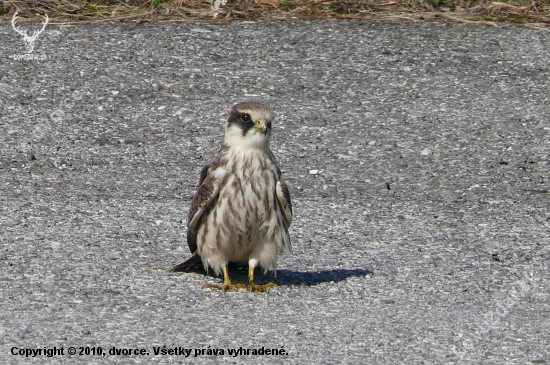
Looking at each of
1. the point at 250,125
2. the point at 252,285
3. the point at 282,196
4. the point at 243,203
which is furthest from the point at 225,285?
the point at 250,125

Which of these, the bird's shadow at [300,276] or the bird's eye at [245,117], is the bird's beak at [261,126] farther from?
the bird's shadow at [300,276]

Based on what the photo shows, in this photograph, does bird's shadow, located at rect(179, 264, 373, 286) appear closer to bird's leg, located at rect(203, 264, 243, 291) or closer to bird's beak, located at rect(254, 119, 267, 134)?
bird's leg, located at rect(203, 264, 243, 291)

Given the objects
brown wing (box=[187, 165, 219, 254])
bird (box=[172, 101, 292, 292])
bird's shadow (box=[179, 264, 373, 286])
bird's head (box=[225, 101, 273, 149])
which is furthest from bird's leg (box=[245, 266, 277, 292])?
bird's head (box=[225, 101, 273, 149])

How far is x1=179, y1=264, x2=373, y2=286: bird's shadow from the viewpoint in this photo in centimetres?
555

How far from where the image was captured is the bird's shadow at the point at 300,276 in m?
5.55

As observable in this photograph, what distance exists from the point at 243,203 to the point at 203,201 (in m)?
0.24

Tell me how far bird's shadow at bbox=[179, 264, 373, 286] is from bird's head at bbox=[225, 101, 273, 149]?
2.66 feet

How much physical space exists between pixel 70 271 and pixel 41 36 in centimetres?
472

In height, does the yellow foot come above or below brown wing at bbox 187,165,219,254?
below

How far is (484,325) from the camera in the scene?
4.89m

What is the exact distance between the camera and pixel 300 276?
18.5 feet

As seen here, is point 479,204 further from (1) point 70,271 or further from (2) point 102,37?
Result: (2) point 102,37

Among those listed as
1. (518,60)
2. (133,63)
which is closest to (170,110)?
(133,63)

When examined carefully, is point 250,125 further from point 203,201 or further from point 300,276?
point 300,276
